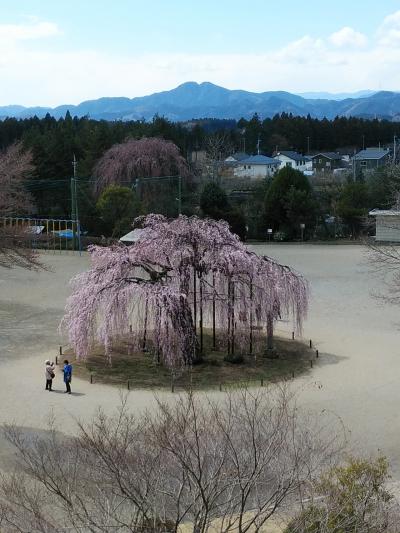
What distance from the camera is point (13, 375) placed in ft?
48.6

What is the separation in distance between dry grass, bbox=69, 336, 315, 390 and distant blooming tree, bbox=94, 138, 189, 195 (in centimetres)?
2351

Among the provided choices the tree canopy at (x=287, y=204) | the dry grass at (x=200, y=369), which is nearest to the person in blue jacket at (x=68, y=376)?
the dry grass at (x=200, y=369)

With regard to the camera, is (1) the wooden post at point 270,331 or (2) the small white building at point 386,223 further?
(2) the small white building at point 386,223

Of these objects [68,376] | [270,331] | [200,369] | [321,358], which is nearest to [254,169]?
[270,331]

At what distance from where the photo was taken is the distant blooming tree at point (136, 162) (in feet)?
128

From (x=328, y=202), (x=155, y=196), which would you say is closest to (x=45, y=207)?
(x=155, y=196)

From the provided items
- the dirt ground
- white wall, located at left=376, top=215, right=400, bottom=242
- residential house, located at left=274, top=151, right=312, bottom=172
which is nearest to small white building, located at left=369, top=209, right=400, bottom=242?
white wall, located at left=376, top=215, right=400, bottom=242

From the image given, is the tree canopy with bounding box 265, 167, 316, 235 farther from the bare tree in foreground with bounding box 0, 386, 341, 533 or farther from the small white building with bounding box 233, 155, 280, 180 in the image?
the bare tree in foreground with bounding box 0, 386, 341, 533

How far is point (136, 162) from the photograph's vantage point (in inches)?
1547

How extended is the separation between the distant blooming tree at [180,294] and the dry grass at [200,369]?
340mm

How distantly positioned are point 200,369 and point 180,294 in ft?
5.80

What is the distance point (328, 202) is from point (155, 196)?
10.4 m

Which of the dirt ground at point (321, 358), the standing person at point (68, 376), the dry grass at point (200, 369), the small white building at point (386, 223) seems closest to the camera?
the dirt ground at point (321, 358)

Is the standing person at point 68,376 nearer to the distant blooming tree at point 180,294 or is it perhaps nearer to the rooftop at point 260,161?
the distant blooming tree at point 180,294
